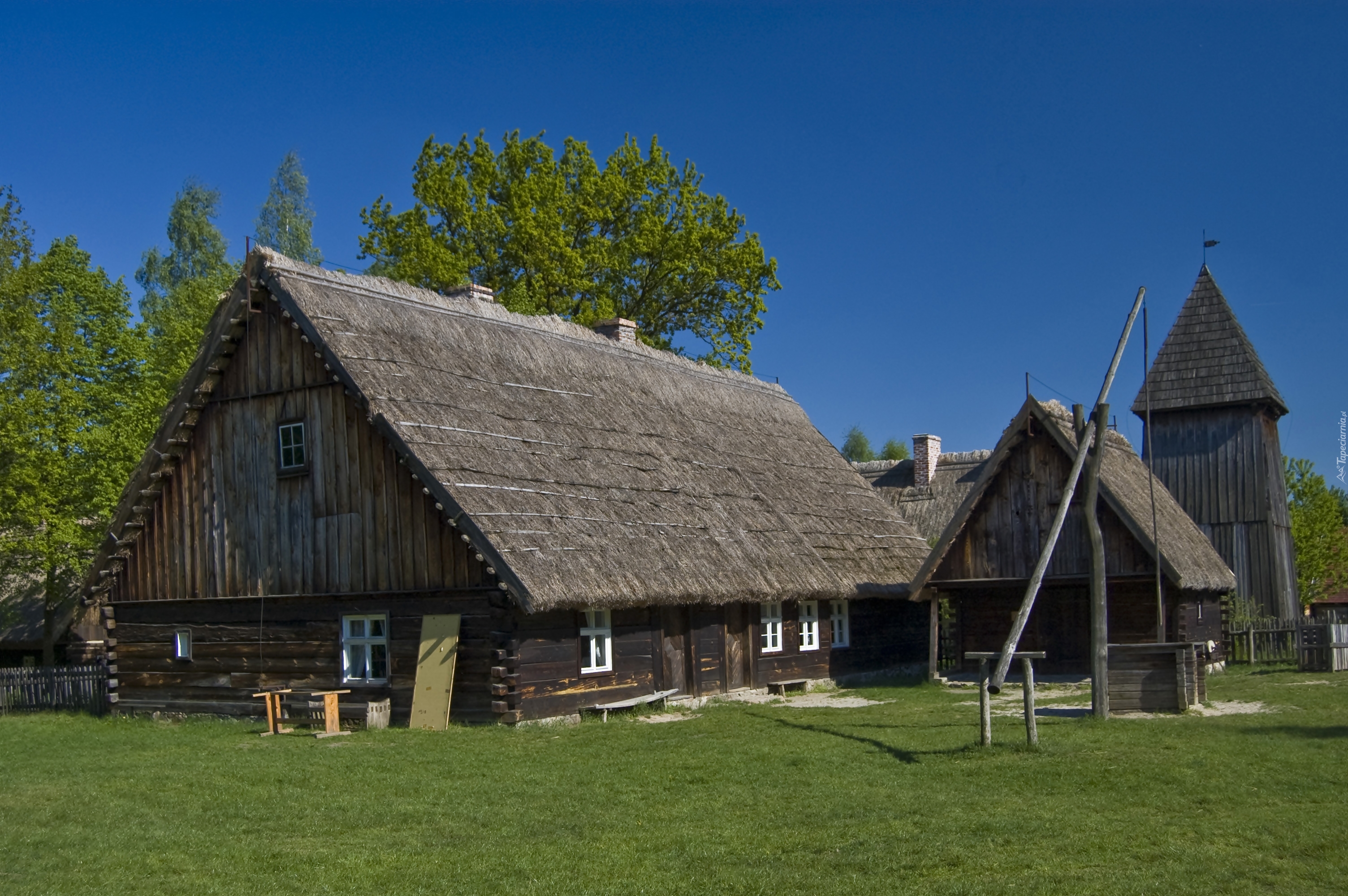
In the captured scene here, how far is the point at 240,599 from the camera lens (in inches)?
827

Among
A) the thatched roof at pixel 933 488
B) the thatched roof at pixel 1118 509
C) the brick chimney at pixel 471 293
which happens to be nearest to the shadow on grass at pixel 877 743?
the thatched roof at pixel 1118 509

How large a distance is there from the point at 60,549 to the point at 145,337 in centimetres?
695

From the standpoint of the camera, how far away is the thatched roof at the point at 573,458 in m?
18.5

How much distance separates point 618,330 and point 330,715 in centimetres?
1261

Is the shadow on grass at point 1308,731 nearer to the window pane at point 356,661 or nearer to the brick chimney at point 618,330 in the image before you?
the window pane at point 356,661

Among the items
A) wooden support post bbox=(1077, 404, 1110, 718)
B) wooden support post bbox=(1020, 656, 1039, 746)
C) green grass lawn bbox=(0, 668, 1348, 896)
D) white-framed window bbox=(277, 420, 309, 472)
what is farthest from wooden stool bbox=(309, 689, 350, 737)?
wooden support post bbox=(1077, 404, 1110, 718)

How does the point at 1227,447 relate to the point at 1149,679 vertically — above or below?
above

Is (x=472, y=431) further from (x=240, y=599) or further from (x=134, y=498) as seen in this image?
(x=134, y=498)

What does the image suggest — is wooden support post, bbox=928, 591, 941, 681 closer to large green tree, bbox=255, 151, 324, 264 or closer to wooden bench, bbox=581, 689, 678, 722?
wooden bench, bbox=581, 689, 678, 722

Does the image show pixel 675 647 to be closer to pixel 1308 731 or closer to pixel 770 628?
pixel 770 628

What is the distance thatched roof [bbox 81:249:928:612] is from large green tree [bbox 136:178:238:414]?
33.0ft

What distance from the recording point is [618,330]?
28750mm

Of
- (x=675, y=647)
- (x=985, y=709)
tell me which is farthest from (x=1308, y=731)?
(x=675, y=647)

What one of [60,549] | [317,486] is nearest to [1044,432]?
[317,486]
